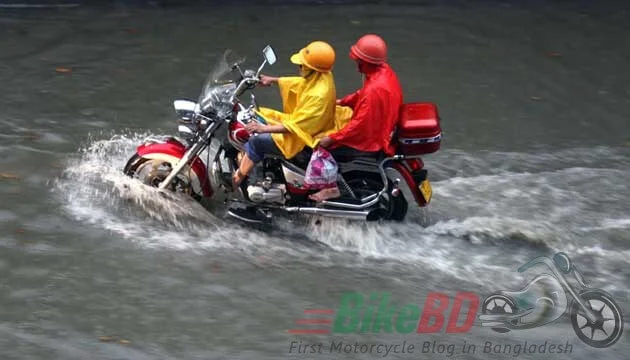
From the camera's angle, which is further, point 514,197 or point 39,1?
point 39,1

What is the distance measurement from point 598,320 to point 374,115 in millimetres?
2114

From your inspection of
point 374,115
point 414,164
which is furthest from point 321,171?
point 414,164

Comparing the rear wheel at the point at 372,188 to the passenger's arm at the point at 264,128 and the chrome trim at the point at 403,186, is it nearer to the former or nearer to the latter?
the chrome trim at the point at 403,186

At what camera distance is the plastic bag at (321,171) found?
7.15 m

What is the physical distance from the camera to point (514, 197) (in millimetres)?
8336

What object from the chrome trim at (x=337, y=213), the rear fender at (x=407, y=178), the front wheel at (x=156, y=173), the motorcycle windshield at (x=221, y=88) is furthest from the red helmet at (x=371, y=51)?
the front wheel at (x=156, y=173)

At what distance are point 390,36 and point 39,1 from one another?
4419 mm

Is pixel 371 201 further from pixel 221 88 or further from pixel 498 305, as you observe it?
pixel 221 88

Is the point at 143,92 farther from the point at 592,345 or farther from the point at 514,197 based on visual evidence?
the point at 592,345

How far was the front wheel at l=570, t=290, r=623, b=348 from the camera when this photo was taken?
20.5 feet

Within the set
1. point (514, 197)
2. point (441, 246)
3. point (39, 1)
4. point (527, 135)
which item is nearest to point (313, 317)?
point (441, 246)

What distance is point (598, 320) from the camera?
6.48m

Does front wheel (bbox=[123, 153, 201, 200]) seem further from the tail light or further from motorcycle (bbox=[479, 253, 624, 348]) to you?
motorcycle (bbox=[479, 253, 624, 348])

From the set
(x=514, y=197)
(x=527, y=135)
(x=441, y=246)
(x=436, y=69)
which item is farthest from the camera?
(x=436, y=69)
